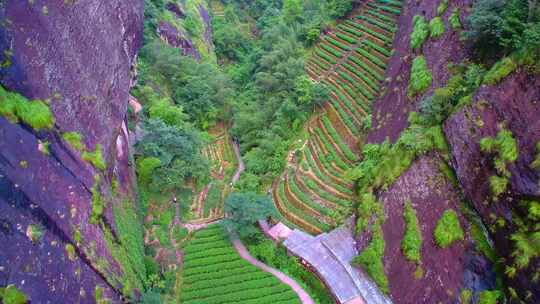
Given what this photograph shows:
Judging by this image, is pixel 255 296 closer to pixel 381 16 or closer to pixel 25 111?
pixel 25 111

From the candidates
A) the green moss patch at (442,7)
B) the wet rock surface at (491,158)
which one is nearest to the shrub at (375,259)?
the wet rock surface at (491,158)

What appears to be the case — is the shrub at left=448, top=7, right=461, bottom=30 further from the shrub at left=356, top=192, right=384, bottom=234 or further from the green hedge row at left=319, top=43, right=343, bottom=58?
the green hedge row at left=319, top=43, right=343, bottom=58

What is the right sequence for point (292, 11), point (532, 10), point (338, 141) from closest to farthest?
point (532, 10) → point (338, 141) → point (292, 11)

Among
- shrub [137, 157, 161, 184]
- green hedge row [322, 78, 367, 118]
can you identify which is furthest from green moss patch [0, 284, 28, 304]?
green hedge row [322, 78, 367, 118]

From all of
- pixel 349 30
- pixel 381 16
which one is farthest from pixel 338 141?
pixel 381 16

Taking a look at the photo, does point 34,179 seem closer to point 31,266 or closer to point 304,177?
point 31,266

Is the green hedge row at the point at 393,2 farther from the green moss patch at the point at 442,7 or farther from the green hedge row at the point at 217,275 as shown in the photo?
the green hedge row at the point at 217,275

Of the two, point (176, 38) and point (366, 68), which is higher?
point (366, 68)
